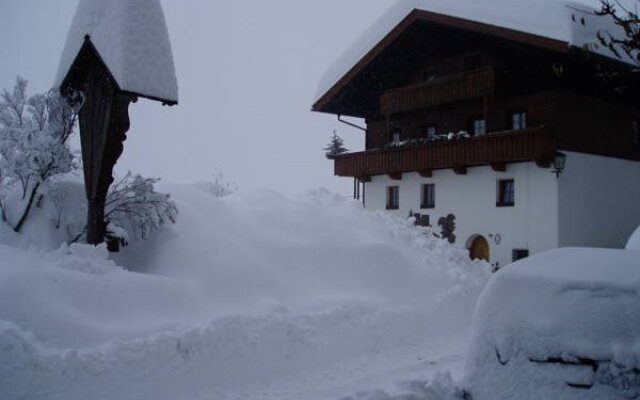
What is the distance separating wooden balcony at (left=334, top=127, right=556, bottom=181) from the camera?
18.1 meters

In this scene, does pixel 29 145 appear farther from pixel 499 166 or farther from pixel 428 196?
pixel 428 196

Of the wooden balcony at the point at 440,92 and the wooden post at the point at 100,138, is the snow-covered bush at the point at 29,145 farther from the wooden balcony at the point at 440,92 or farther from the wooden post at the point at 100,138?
the wooden balcony at the point at 440,92

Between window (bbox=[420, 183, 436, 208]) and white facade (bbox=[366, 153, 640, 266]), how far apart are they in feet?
1.01

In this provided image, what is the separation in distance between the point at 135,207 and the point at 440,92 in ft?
50.6

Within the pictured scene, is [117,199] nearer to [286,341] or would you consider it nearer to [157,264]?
[157,264]

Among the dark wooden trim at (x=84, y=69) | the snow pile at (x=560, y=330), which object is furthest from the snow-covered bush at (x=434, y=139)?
the snow pile at (x=560, y=330)

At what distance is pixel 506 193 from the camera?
2002 centimetres

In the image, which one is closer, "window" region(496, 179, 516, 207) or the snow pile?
the snow pile

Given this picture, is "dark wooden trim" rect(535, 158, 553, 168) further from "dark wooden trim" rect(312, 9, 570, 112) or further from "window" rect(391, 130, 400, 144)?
"window" rect(391, 130, 400, 144)

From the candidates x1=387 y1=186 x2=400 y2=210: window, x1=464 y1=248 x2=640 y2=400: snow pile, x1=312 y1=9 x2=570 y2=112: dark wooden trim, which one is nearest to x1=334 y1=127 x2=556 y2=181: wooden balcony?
x1=387 y1=186 x2=400 y2=210: window

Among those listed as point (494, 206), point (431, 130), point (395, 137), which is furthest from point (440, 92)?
point (494, 206)

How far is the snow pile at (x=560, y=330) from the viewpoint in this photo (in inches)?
151

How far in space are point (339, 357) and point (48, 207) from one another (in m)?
5.30

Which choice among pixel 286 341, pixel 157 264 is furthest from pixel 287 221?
pixel 286 341
